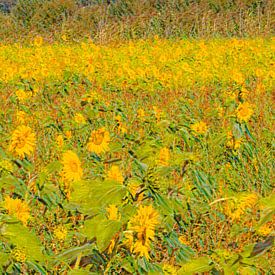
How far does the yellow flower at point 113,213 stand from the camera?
1220 mm

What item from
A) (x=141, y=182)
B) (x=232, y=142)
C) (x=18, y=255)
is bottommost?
(x=232, y=142)

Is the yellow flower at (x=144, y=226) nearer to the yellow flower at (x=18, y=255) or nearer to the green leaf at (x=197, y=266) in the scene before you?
the green leaf at (x=197, y=266)

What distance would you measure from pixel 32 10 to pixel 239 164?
37.6 ft

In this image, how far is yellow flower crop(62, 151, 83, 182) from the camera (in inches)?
61.1

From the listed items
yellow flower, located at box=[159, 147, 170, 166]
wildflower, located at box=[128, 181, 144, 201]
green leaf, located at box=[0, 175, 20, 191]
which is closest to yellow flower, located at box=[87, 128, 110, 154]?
yellow flower, located at box=[159, 147, 170, 166]

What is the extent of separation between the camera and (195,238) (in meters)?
2.50

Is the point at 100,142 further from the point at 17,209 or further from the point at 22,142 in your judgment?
the point at 17,209

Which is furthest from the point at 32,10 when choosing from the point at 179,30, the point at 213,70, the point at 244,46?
the point at 213,70

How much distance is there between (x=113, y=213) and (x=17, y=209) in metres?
0.37

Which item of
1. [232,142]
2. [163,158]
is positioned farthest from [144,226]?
[232,142]

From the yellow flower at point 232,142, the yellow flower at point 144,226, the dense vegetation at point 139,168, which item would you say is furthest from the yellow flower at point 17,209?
the yellow flower at point 232,142

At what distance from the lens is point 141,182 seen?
1255 millimetres

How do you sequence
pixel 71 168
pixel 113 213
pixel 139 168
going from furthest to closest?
pixel 71 168
pixel 139 168
pixel 113 213

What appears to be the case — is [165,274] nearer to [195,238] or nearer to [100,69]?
[195,238]
